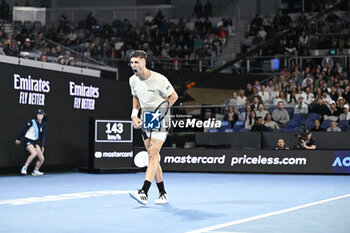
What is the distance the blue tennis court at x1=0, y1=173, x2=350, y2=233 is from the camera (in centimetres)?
727

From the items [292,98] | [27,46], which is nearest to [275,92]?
[292,98]

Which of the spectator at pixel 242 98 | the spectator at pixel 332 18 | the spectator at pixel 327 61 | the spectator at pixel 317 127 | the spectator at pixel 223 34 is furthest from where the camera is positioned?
the spectator at pixel 223 34

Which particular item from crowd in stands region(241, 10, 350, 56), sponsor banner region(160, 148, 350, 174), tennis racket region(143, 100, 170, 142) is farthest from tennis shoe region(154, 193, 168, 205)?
crowd in stands region(241, 10, 350, 56)

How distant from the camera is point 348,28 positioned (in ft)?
92.6

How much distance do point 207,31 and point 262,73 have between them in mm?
7085

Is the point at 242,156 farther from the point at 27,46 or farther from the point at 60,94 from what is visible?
the point at 27,46

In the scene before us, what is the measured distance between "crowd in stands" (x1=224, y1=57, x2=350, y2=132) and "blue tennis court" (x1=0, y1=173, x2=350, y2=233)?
591cm

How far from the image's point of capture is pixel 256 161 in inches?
772

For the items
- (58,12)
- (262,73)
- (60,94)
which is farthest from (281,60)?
(58,12)

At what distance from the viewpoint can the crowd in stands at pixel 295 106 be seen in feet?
65.4

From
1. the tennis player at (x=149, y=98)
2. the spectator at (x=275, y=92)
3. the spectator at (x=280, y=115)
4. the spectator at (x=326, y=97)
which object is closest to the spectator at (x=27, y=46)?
the spectator at (x=280, y=115)

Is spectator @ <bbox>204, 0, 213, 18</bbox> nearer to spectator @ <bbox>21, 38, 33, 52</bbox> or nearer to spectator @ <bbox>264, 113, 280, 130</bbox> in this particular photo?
spectator @ <bbox>264, 113, 280, 130</bbox>

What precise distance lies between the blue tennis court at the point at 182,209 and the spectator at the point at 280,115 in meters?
6.20

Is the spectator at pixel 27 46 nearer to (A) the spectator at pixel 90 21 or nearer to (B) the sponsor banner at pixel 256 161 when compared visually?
(B) the sponsor banner at pixel 256 161
